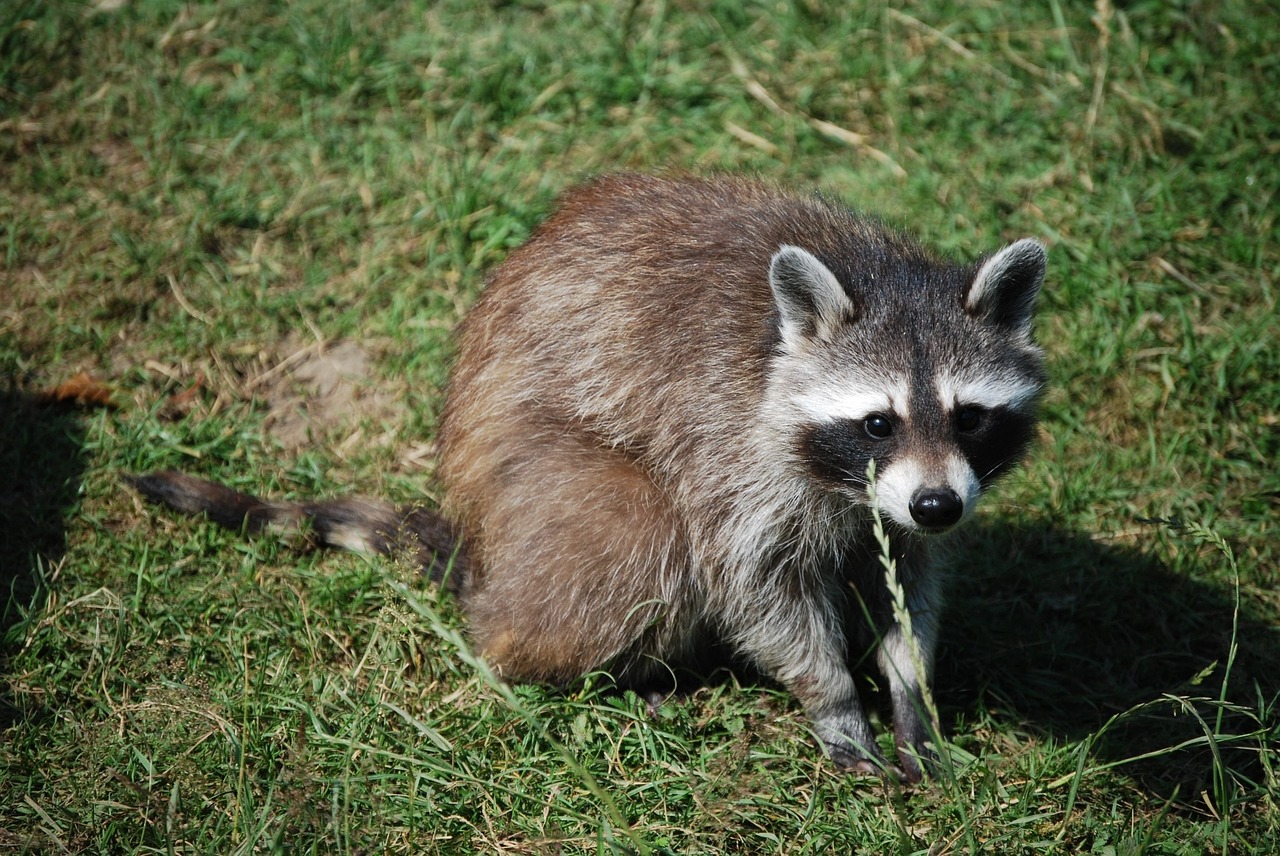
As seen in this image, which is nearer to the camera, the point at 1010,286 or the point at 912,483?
the point at 912,483

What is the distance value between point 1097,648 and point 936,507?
5.49ft

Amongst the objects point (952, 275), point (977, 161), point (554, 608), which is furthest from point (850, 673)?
point (977, 161)

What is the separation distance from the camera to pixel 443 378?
5207 millimetres

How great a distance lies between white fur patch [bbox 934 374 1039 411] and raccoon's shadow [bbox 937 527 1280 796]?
930 millimetres

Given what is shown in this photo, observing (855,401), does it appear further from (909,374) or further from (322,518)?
(322,518)

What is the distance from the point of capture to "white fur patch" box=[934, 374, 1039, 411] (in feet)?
11.6

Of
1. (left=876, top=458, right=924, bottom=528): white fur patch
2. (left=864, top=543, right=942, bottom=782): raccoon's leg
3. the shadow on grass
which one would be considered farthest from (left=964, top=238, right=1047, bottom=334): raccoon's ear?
the shadow on grass

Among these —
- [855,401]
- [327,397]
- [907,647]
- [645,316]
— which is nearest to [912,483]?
[855,401]

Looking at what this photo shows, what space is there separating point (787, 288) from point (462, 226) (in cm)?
251

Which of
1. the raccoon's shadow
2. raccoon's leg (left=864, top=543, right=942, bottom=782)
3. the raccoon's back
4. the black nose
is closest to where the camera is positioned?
the black nose

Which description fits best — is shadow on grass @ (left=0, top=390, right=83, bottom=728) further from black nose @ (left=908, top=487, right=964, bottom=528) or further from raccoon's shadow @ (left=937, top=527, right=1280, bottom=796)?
raccoon's shadow @ (left=937, top=527, right=1280, bottom=796)

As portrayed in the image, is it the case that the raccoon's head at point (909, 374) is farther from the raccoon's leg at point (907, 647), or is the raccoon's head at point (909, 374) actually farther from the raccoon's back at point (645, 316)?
the raccoon's leg at point (907, 647)

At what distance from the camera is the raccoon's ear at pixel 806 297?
11.7ft

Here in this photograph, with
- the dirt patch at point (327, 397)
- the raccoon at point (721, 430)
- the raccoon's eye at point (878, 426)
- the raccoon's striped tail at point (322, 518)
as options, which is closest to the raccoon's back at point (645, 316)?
the raccoon at point (721, 430)
